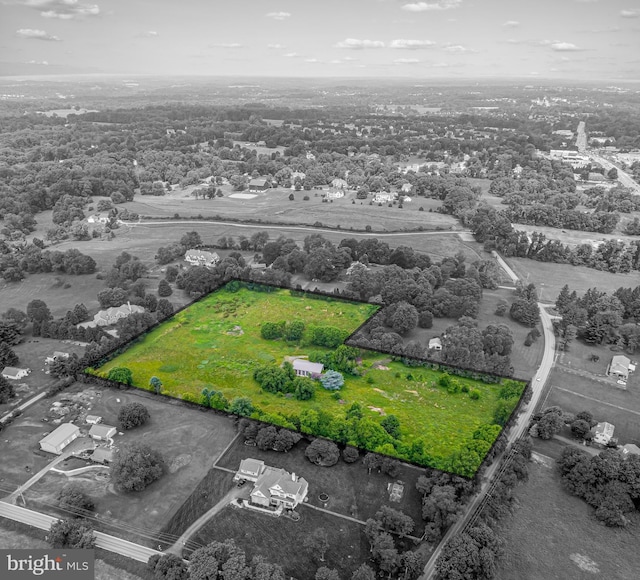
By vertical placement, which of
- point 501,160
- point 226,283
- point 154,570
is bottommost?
point 154,570

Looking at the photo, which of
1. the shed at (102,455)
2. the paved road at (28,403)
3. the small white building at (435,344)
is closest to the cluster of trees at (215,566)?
the shed at (102,455)

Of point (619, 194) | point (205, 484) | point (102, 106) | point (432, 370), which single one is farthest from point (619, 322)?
point (102, 106)

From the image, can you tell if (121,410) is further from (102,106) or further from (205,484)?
(102,106)

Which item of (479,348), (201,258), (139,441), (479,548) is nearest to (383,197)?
(201,258)

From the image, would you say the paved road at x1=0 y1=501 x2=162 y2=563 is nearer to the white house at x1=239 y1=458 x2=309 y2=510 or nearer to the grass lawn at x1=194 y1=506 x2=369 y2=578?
the grass lawn at x1=194 y1=506 x2=369 y2=578

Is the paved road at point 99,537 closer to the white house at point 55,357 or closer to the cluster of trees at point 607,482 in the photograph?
the white house at point 55,357

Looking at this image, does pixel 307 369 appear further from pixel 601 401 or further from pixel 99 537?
pixel 601 401
